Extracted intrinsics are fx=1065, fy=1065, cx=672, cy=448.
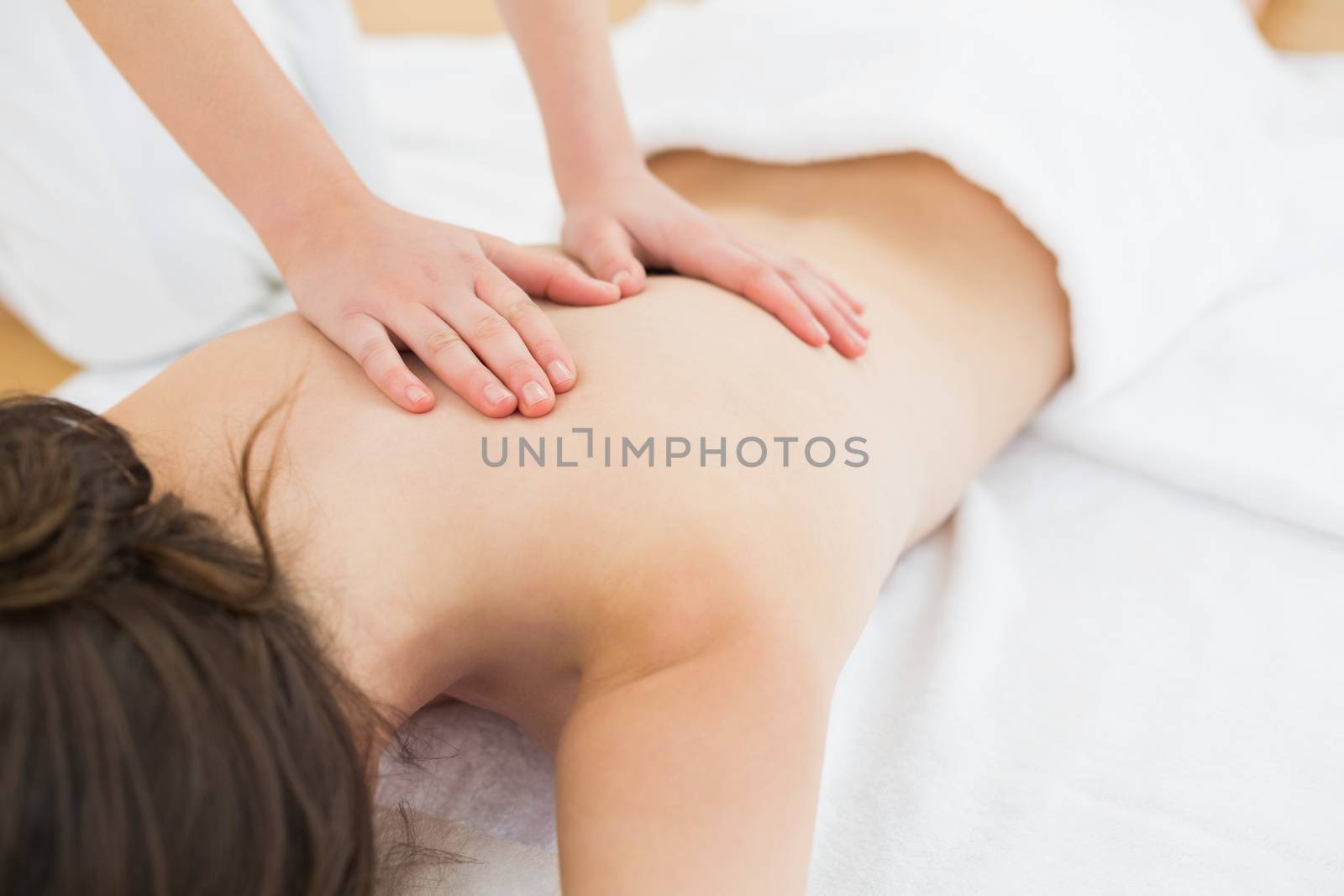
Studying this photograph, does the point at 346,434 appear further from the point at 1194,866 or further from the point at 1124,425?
the point at 1124,425

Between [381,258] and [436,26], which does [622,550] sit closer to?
[381,258]

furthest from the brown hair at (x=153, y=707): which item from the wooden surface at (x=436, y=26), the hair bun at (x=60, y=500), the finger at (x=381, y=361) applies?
the wooden surface at (x=436, y=26)

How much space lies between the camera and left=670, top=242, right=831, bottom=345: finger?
95 centimetres

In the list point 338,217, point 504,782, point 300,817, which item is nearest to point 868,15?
point 338,217

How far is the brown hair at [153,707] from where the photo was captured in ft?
1.69

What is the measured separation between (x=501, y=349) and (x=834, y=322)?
0.32m

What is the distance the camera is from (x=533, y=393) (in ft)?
2.61

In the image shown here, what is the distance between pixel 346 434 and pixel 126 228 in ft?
2.39

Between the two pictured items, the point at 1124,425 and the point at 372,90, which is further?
the point at 372,90

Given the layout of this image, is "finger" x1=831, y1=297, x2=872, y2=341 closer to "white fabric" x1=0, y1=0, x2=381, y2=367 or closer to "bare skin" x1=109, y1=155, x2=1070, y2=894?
"bare skin" x1=109, y1=155, x2=1070, y2=894

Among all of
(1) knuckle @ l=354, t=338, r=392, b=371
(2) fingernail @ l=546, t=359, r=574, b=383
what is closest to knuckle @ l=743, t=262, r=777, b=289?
(2) fingernail @ l=546, t=359, r=574, b=383

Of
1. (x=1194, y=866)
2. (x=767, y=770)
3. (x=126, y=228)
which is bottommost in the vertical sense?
(x=1194, y=866)

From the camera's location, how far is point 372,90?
6.23ft

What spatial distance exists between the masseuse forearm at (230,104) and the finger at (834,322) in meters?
0.41
